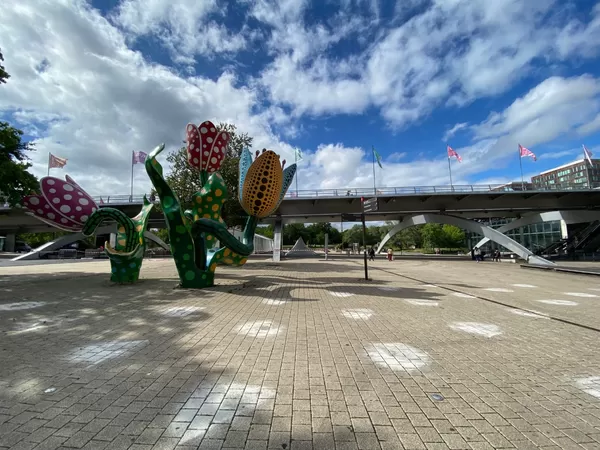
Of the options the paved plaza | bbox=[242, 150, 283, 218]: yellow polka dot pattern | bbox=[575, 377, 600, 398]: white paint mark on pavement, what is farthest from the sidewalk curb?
bbox=[242, 150, 283, 218]: yellow polka dot pattern

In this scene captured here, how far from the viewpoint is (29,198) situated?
11.8m

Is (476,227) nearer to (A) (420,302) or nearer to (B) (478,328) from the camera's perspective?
(A) (420,302)

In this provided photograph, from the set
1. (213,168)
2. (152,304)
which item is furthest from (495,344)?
(213,168)

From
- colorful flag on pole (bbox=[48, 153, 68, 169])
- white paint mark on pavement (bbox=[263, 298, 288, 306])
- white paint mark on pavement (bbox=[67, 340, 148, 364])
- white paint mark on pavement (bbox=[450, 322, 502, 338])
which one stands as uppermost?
colorful flag on pole (bbox=[48, 153, 68, 169])

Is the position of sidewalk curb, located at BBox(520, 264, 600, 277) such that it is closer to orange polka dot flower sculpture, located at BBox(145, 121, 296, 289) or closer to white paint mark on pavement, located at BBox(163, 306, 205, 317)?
orange polka dot flower sculpture, located at BBox(145, 121, 296, 289)

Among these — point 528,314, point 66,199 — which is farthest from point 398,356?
point 66,199

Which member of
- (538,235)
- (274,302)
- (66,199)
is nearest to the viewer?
(274,302)

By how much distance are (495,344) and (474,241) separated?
68.0m

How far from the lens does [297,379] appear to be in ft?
12.5

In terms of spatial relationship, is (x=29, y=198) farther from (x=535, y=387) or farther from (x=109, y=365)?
(x=535, y=387)

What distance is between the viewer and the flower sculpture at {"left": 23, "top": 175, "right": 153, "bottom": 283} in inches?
469

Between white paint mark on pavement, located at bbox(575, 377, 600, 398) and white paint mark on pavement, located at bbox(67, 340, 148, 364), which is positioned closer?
white paint mark on pavement, located at bbox(575, 377, 600, 398)

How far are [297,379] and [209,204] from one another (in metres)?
10.5

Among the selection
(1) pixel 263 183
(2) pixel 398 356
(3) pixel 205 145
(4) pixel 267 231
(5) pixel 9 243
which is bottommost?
(2) pixel 398 356
